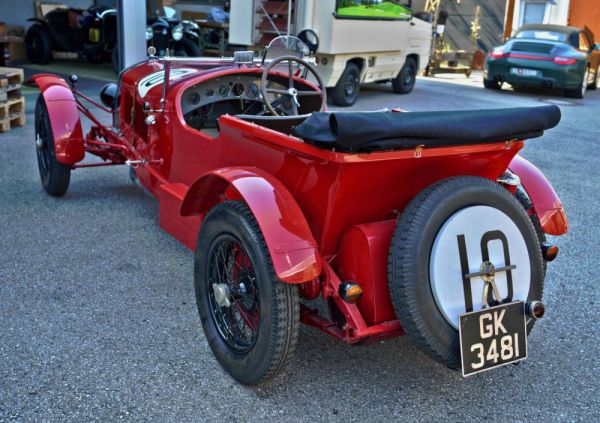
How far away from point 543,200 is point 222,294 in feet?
5.37

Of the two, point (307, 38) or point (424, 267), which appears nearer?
point (424, 267)

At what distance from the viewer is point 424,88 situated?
13242 mm

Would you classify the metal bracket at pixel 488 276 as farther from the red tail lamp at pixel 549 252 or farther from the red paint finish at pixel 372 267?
the red tail lamp at pixel 549 252

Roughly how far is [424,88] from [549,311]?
33.8 ft

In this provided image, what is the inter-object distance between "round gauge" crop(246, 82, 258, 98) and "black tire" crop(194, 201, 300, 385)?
1.78 meters

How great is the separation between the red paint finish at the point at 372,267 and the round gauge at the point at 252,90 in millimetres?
2129

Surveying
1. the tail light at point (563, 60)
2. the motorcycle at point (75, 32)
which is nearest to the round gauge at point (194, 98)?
the motorcycle at point (75, 32)

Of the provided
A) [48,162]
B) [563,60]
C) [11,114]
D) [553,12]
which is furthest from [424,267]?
[553,12]

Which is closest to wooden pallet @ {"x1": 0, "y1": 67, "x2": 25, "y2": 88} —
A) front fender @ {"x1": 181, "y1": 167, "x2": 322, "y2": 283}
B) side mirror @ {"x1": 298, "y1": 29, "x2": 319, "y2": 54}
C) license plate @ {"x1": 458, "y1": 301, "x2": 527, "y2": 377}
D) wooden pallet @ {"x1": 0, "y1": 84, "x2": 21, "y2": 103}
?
wooden pallet @ {"x1": 0, "y1": 84, "x2": 21, "y2": 103}

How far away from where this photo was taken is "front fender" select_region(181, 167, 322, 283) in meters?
2.36

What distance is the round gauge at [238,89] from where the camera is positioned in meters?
4.34

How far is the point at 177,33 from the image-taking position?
12008 mm

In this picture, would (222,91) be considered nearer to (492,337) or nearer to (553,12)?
(492,337)

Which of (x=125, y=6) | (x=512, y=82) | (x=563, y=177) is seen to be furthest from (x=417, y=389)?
(x=512, y=82)
